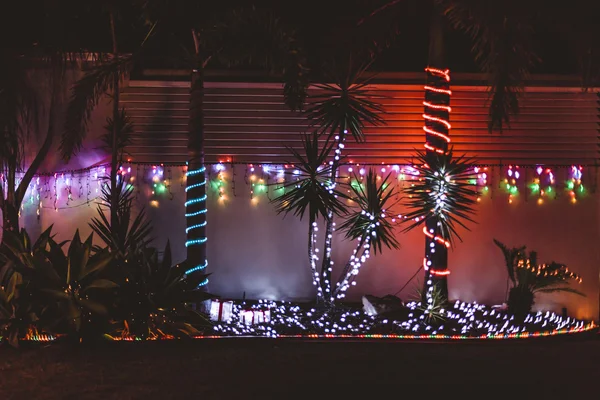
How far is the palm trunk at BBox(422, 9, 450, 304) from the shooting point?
9828 mm

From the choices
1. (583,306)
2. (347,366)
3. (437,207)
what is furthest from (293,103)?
(583,306)

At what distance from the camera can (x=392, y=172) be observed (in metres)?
10.9

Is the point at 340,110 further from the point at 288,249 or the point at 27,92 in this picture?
the point at 27,92

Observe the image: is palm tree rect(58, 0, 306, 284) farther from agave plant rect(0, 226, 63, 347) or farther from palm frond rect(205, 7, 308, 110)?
agave plant rect(0, 226, 63, 347)

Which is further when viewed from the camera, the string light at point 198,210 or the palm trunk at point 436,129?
the string light at point 198,210

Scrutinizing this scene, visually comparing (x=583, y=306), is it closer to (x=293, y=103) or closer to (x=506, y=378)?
(x=506, y=378)

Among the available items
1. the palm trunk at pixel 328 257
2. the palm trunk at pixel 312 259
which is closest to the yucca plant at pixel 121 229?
the palm trunk at pixel 312 259

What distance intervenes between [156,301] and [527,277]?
5271 millimetres

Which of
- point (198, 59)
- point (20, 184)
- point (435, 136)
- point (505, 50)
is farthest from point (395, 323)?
point (20, 184)

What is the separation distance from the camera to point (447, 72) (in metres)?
10.1

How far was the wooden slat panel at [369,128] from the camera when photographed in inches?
424

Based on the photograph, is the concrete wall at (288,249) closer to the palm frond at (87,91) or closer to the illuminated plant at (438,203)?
the illuminated plant at (438,203)

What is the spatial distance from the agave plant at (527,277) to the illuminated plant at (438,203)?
1.05 m

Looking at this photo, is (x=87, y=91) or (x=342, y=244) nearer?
(x=87, y=91)
